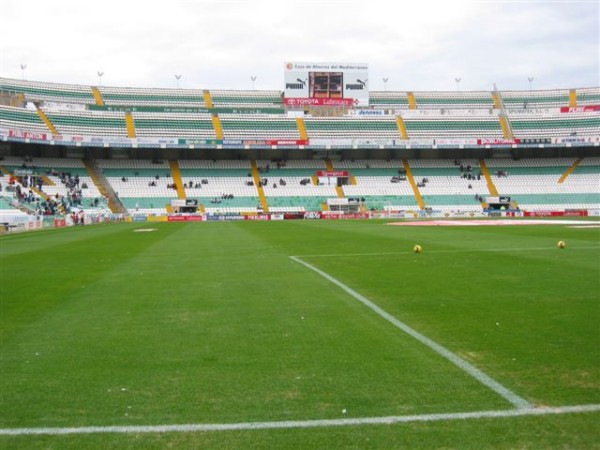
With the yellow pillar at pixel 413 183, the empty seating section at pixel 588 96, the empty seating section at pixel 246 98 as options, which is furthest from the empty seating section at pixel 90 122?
the empty seating section at pixel 588 96

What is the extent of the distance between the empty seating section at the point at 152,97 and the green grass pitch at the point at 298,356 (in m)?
64.9

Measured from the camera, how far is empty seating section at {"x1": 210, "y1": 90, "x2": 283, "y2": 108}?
7606 cm

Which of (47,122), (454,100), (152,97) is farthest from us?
(454,100)

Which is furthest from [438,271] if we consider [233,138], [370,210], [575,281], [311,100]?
[311,100]

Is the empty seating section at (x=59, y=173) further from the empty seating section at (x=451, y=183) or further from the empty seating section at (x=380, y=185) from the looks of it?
the empty seating section at (x=451, y=183)

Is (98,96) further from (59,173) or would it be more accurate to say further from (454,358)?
(454,358)

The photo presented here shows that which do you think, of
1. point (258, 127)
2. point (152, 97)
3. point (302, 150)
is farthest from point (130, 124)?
point (302, 150)

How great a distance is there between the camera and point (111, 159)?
69.9 m

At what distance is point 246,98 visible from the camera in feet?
252

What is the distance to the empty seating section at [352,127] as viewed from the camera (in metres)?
71.1

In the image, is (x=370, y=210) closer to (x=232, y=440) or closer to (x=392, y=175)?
(x=392, y=175)

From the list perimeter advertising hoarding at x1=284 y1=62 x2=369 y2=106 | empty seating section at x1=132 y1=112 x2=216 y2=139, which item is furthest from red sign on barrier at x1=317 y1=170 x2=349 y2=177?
empty seating section at x1=132 y1=112 x2=216 y2=139

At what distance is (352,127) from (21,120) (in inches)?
1517

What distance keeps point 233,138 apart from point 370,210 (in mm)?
18548
